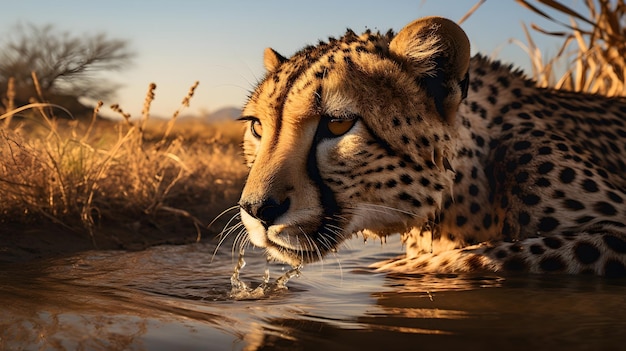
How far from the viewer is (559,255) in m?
3.24

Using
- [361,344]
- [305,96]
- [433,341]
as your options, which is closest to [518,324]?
[433,341]

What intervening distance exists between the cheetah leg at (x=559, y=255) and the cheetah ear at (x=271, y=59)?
1.26 metres

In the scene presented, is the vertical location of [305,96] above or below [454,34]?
below

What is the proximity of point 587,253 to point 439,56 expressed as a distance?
3.34ft

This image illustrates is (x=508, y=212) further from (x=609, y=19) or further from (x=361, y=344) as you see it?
(x=609, y=19)

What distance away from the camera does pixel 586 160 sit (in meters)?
3.64

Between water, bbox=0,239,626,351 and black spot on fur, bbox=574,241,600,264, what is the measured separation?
10 cm

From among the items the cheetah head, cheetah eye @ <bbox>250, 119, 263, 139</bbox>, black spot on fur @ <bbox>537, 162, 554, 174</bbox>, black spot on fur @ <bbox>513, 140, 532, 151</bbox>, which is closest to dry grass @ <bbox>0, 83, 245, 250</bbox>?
cheetah eye @ <bbox>250, 119, 263, 139</bbox>

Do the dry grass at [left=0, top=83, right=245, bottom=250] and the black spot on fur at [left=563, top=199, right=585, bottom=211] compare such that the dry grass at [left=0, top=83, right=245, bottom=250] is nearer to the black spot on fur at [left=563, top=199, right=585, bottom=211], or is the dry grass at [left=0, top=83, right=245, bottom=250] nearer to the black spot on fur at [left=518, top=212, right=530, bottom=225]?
the black spot on fur at [left=518, top=212, right=530, bottom=225]

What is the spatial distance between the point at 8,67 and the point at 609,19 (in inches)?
570

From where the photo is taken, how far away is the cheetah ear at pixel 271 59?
148 inches

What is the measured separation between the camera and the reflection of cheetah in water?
9.93 feet

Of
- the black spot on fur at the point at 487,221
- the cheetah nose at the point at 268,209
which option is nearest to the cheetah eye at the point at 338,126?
the cheetah nose at the point at 268,209

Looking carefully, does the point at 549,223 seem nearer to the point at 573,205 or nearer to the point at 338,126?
the point at 573,205
